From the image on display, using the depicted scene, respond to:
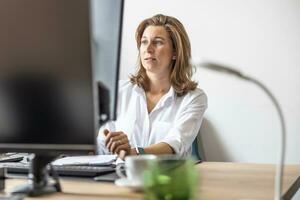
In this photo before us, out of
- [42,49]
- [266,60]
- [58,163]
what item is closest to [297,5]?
[266,60]

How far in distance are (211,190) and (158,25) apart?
1.25 meters

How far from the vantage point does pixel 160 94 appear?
→ 219 cm

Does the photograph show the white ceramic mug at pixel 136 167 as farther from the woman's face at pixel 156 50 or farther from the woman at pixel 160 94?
the woman's face at pixel 156 50

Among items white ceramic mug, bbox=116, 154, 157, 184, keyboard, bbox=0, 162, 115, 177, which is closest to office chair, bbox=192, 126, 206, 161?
keyboard, bbox=0, 162, 115, 177

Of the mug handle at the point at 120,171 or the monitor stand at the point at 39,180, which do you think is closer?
the monitor stand at the point at 39,180

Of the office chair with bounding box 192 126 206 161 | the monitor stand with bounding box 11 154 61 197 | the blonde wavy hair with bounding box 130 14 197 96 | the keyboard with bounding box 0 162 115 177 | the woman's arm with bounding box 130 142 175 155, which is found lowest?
the office chair with bounding box 192 126 206 161

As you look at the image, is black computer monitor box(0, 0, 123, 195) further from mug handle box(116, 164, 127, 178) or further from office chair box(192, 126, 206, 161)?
office chair box(192, 126, 206, 161)

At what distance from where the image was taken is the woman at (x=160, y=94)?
2.02 metres

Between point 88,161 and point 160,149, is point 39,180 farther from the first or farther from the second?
point 160,149

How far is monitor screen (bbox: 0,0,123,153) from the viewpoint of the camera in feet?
3.18

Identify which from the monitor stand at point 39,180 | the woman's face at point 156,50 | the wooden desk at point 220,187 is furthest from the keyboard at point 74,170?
the woman's face at point 156,50

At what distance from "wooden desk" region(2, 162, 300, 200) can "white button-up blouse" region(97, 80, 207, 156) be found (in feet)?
1.69

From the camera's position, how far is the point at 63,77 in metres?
1.00

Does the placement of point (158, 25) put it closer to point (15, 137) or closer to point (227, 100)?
point (227, 100)
